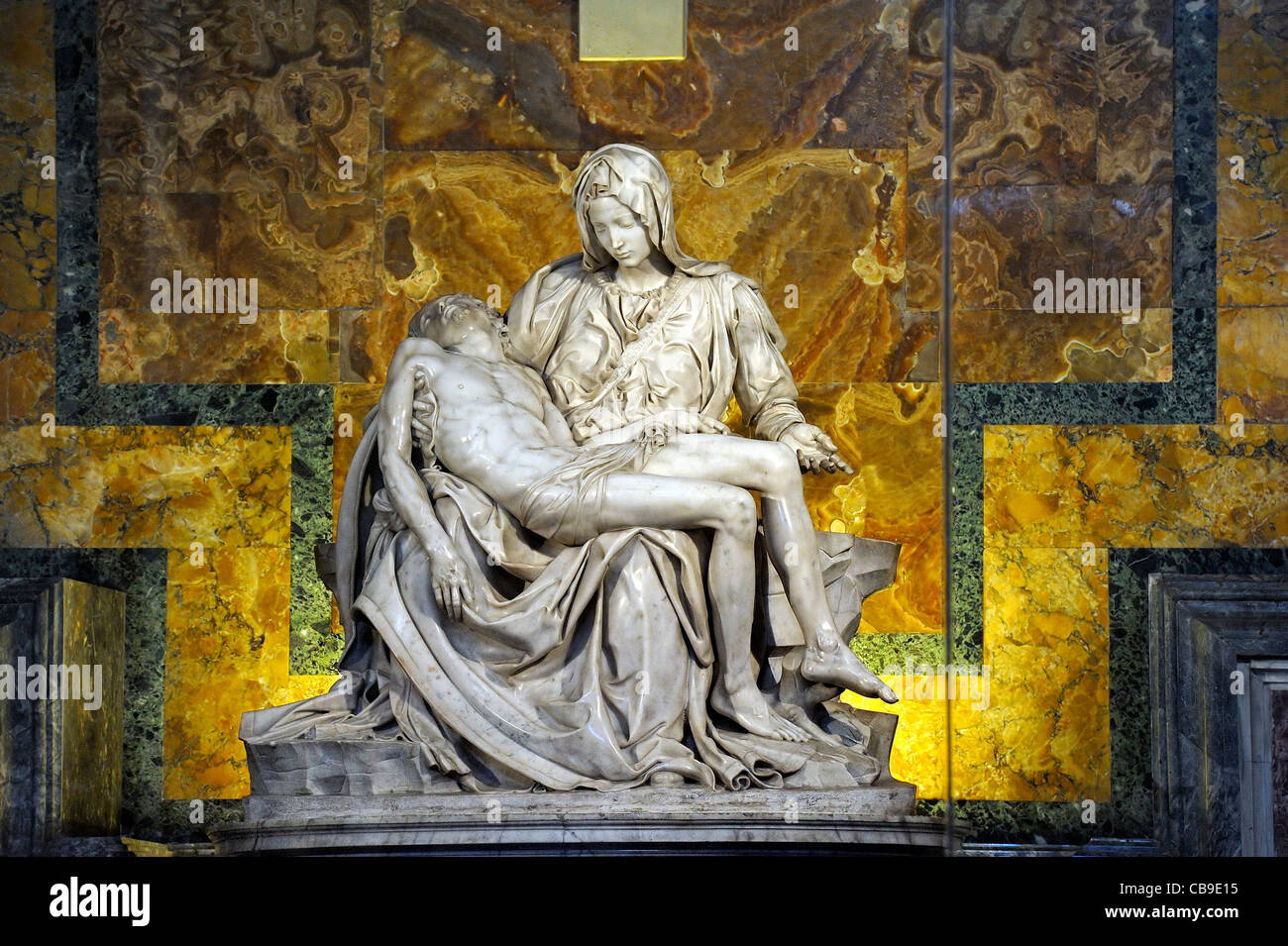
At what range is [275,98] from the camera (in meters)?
9.16

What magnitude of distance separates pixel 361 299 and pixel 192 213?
2.54ft

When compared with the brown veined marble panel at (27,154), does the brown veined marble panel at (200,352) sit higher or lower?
lower

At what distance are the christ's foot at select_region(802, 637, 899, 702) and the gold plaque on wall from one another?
332 centimetres

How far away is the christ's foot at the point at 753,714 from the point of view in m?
6.68

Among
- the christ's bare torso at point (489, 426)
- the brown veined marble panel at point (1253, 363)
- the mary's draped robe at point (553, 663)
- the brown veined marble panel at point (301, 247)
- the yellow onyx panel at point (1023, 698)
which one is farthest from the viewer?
the brown veined marble panel at point (301, 247)

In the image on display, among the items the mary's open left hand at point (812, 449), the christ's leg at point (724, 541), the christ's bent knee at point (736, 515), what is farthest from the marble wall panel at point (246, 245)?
the christ's bent knee at point (736, 515)

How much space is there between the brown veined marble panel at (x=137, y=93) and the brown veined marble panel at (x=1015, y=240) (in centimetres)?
323

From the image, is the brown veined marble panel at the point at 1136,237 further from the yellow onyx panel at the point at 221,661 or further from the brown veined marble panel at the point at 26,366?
the brown veined marble panel at the point at 26,366

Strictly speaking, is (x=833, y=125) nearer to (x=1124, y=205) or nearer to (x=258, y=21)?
(x=1124, y=205)

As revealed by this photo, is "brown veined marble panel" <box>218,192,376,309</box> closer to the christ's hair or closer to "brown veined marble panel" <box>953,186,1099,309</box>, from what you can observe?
the christ's hair

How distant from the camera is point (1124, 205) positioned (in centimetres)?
897

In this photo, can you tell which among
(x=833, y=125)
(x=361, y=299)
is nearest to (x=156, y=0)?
(x=361, y=299)

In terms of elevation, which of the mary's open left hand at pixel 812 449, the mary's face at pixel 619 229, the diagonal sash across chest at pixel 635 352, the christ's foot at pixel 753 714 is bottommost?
the christ's foot at pixel 753 714

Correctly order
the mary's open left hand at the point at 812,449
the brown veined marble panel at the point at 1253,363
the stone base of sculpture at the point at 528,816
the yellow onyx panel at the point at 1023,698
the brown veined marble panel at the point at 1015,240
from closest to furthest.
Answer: the stone base of sculpture at the point at 528,816, the mary's open left hand at the point at 812,449, the yellow onyx panel at the point at 1023,698, the brown veined marble panel at the point at 1253,363, the brown veined marble panel at the point at 1015,240
